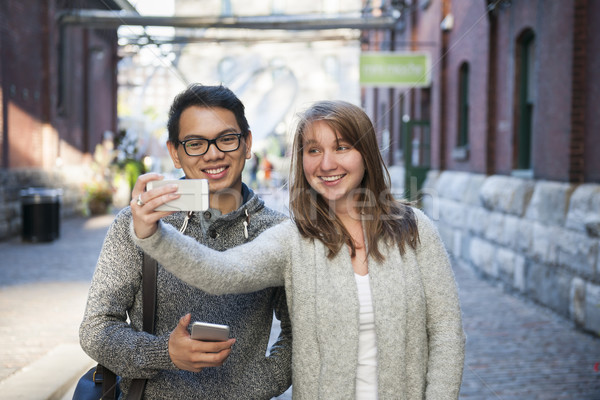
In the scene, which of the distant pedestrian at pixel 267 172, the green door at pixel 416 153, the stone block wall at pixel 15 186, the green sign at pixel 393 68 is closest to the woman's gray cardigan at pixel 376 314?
the green sign at pixel 393 68

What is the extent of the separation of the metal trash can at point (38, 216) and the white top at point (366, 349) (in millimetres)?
12434

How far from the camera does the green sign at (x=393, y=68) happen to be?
44.9 feet

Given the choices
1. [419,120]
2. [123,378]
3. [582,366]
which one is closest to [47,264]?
[582,366]

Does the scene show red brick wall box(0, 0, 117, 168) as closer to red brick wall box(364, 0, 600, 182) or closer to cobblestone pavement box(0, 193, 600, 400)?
cobblestone pavement box(0, 193, 600, 400)

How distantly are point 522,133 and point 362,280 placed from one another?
834cm

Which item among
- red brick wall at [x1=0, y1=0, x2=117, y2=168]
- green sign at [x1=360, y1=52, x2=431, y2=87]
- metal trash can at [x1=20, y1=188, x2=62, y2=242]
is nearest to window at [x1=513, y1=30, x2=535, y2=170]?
green sign at [x1=360, y1=52, x2=431, y2=87]

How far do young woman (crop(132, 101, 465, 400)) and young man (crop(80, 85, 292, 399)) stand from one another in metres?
0.17

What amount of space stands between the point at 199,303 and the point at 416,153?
15.4 meters

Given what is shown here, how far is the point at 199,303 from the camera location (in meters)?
2.23

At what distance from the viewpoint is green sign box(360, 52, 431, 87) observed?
44.9 ft

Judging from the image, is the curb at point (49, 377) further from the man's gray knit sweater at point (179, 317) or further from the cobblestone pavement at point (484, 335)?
the man's gray knit sweater at point (179, 317)

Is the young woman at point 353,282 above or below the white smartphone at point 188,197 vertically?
below

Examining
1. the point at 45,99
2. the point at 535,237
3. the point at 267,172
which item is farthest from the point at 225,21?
the point at 535,237

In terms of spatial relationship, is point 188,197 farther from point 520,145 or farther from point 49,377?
point 520,145
